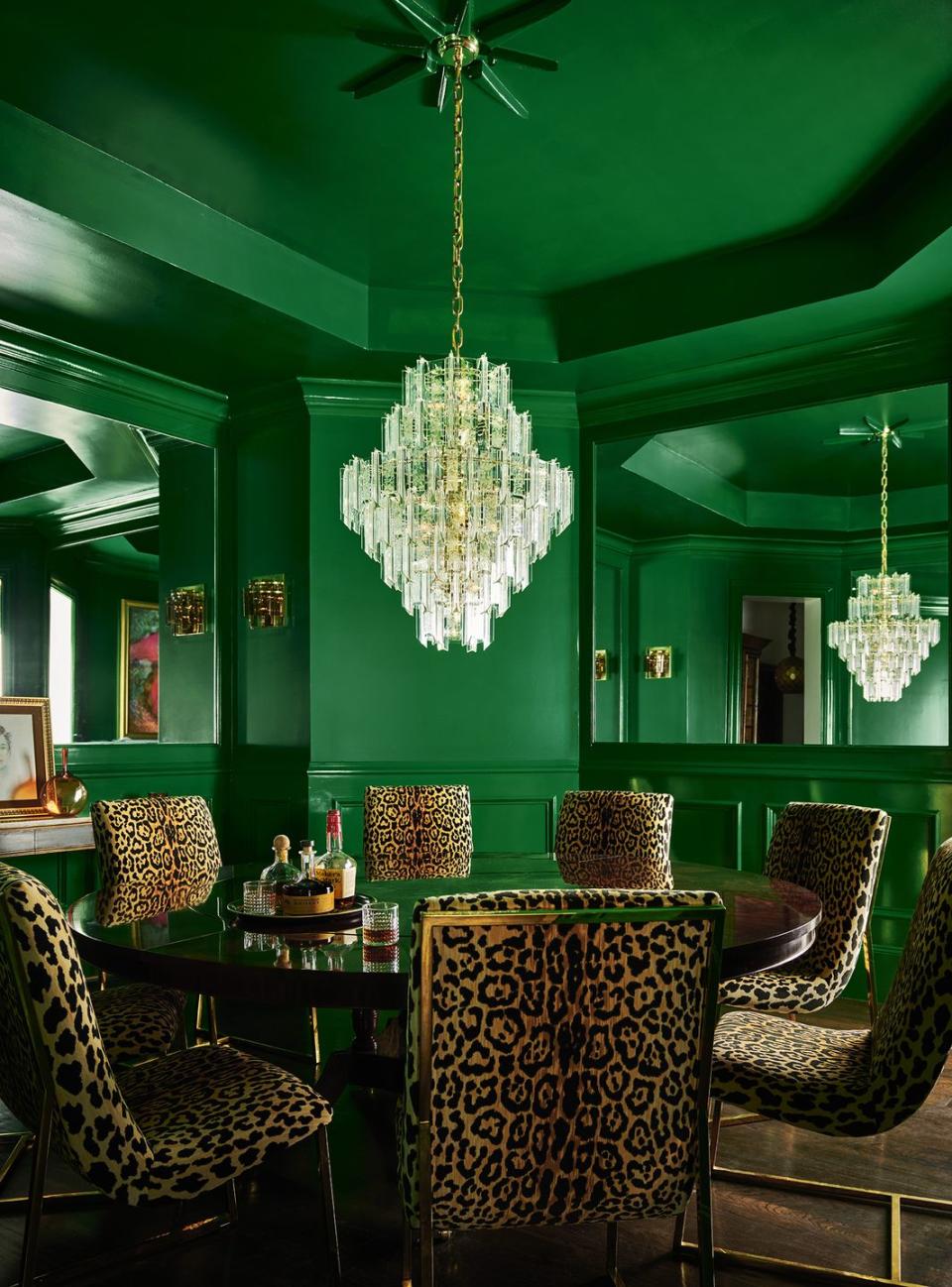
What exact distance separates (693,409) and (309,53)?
2.67 meters

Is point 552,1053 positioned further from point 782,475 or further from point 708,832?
point 782,475

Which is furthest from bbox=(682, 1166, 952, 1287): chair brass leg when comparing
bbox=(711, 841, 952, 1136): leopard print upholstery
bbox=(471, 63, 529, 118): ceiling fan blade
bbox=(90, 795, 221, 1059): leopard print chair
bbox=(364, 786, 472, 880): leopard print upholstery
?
bbox=(471, 63, 529, 118): ceiling fan blade

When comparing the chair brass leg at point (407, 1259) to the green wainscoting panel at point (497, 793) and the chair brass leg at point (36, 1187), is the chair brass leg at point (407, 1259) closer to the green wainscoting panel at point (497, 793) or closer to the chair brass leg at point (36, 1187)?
the chair brass leg at point (36, 1187)

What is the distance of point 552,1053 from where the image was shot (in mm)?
1629

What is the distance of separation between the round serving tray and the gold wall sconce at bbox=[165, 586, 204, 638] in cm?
296

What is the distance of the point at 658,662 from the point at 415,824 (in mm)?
2036

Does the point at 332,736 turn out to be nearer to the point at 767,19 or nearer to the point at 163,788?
the point at 163,788

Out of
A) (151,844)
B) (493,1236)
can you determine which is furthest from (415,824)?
(493,1236)

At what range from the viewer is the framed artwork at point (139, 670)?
4781 mm

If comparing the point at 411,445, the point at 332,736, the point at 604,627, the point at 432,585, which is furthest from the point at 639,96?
the point at 332,736

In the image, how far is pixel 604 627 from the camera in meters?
5.36

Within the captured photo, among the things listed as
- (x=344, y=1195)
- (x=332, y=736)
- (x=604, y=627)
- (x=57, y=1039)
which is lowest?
(x=344, y=1195)

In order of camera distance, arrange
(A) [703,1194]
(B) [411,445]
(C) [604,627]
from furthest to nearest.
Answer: (C) [604,627] < (B) [411,445] < (A) [703,1194]

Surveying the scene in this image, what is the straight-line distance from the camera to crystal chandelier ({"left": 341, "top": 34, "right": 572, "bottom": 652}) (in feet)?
10.2
